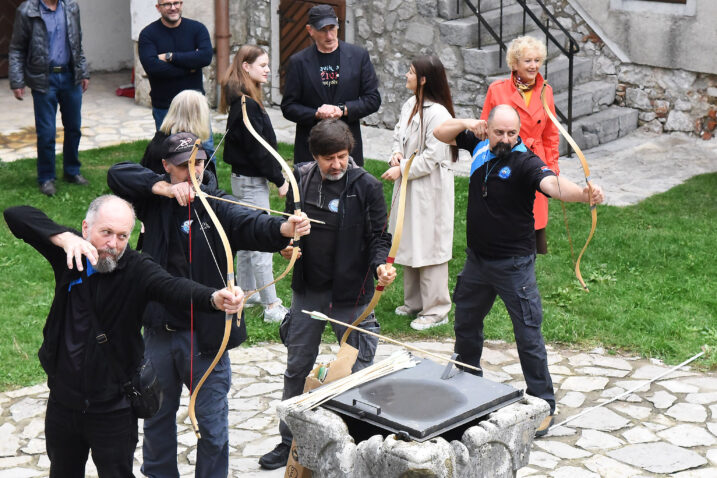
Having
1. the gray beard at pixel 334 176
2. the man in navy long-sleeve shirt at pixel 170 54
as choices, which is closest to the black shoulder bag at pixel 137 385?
the gray beard at pixel 334 176

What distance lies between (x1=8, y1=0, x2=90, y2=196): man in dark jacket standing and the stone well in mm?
6140

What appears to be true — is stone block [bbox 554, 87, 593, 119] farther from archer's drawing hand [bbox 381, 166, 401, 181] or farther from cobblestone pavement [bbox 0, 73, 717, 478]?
archer's drawing hand [bbox 381, 166, 401, 181]

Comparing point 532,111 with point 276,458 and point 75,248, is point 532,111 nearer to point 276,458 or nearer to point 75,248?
point 276,458

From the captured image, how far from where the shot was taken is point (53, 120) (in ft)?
32.3

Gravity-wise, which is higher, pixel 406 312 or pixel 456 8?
pixel 456 8

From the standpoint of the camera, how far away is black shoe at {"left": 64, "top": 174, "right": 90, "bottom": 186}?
10211 mm

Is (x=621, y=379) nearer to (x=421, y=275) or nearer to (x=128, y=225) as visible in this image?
(x=421, y=275)

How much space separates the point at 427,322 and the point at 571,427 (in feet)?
5.36

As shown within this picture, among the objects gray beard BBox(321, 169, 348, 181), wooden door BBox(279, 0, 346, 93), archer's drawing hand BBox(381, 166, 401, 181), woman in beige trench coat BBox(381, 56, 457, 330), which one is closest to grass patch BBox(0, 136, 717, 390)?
woman in beige trench coat BBox(381, 56, 457, 330)

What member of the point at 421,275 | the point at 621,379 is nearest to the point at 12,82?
the point at 421,275

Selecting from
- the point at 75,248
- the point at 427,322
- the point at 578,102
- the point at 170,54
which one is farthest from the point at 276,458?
the point at 578,102

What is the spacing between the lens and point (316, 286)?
211 inches

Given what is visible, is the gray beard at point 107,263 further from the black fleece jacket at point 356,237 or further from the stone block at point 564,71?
the stone block at point 564,71

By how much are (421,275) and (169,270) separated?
2.74 m
